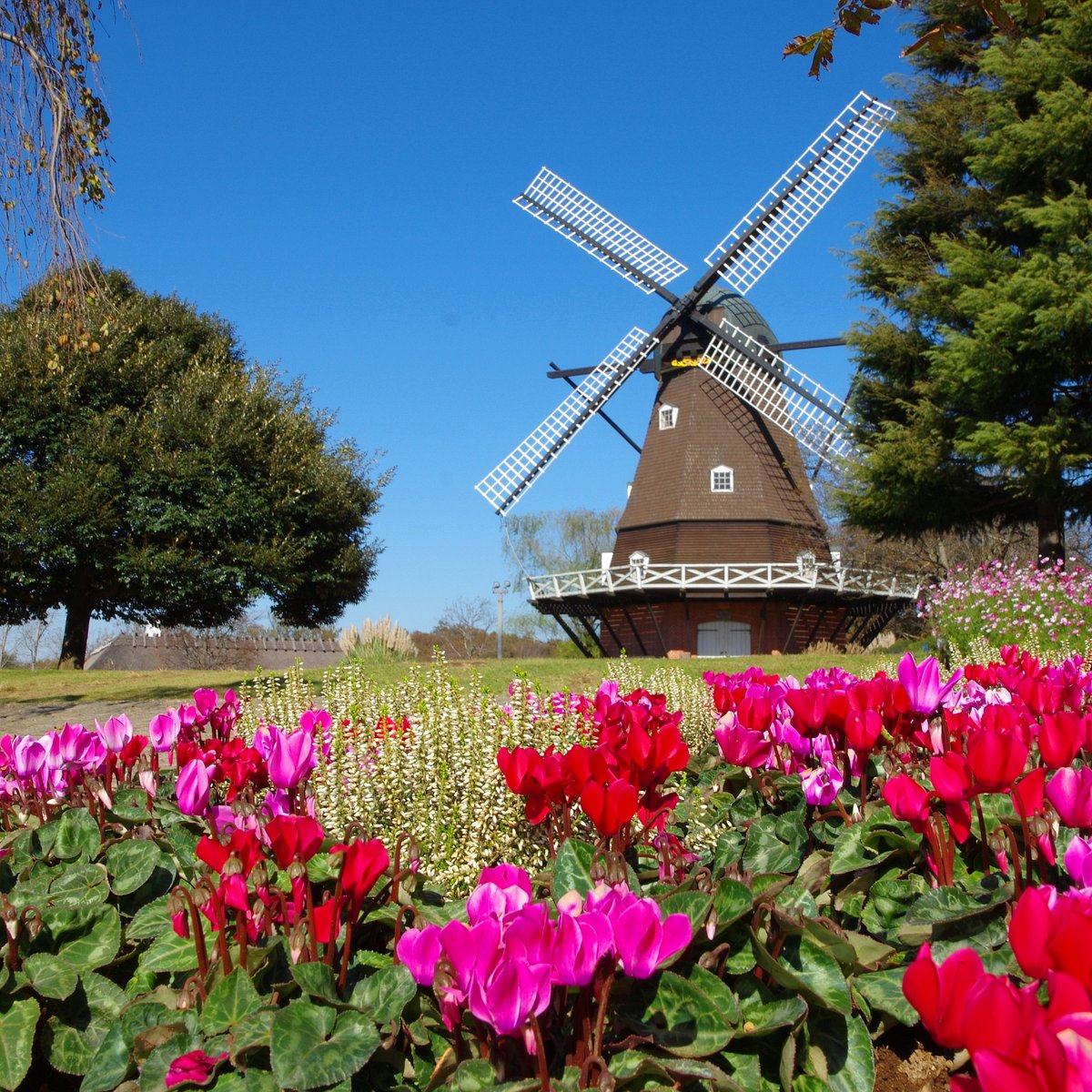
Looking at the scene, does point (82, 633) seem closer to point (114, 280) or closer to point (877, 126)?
point (114, 280)

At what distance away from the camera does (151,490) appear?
20.8 m

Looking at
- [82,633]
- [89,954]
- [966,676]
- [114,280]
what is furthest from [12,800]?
[114,280]

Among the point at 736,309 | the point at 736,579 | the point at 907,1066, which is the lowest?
the point at 907,1066

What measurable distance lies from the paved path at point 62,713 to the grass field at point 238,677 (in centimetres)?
28

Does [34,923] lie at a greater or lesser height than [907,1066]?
greater

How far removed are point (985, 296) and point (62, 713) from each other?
14.8m

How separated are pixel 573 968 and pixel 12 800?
94.6 inches

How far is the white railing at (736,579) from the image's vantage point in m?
24.1

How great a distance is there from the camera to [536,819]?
7.68ft

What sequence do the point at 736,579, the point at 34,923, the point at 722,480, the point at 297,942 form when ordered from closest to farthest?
the point at 297,942
the point at 34,923
the point at 736,579
the point at 722,480

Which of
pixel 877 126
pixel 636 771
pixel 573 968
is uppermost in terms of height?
pixel 877 126

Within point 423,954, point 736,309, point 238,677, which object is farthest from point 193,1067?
point 736,309

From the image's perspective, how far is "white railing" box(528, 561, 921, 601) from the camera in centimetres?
2411

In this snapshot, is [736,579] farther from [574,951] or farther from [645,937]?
[574,951]
